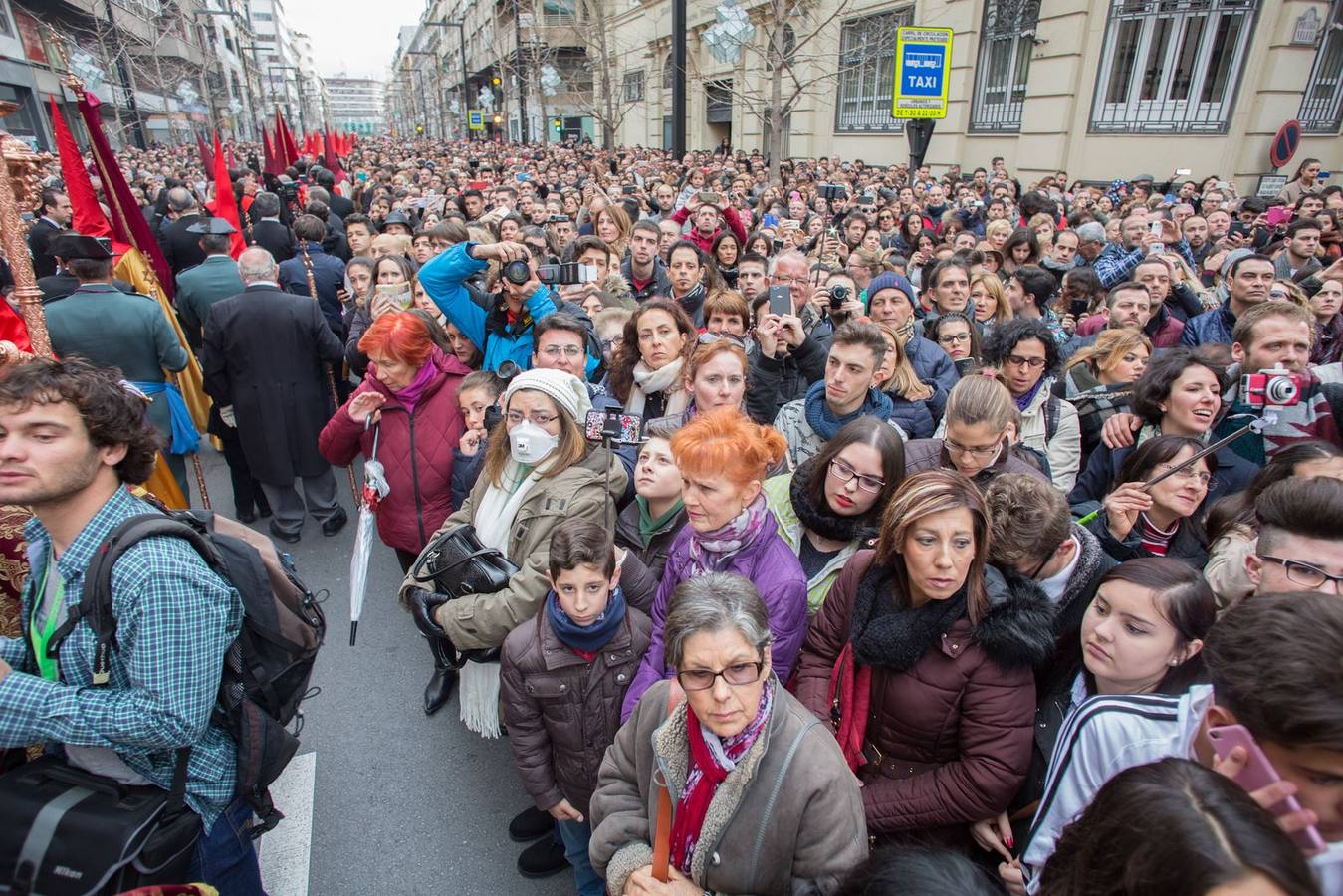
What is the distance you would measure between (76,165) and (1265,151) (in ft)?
53.8

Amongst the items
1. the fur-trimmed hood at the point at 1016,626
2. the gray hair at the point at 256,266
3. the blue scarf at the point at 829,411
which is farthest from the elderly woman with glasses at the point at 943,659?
the gray hair at the point at 256,266

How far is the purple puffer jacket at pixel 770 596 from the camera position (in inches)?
87.5

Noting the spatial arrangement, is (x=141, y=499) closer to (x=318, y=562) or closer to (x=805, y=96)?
(x=318, y=562)

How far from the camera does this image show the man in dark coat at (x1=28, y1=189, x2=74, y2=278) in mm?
7633

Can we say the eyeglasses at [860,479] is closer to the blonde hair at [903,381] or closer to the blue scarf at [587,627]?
the blue scarf at [587,627]

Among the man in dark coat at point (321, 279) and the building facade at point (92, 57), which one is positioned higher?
the building facade at point (92, 57)

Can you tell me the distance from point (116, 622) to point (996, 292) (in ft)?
17.4

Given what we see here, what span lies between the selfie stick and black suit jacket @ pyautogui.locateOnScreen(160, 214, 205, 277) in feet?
29.9

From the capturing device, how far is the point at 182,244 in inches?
316

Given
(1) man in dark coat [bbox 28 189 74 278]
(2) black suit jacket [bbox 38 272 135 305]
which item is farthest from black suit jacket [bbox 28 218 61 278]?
(2) black suit jacket [bbox 38 272 135 305]

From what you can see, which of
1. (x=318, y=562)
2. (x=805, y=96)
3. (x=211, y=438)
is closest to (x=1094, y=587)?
(x=318, y=562)

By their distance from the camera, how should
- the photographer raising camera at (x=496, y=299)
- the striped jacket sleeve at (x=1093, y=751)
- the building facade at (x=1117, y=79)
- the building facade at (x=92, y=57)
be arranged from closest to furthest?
the striped jacket sleeve at (x=1093, y=751) → the photographer raising camera at (x=496, y=299) → the building facade at (x=1117, y=79) → the building facade at (x=92, y=57)

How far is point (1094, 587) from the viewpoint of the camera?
2.19 m

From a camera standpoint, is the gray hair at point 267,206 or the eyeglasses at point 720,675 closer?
the eyeglasses at point 720,675
